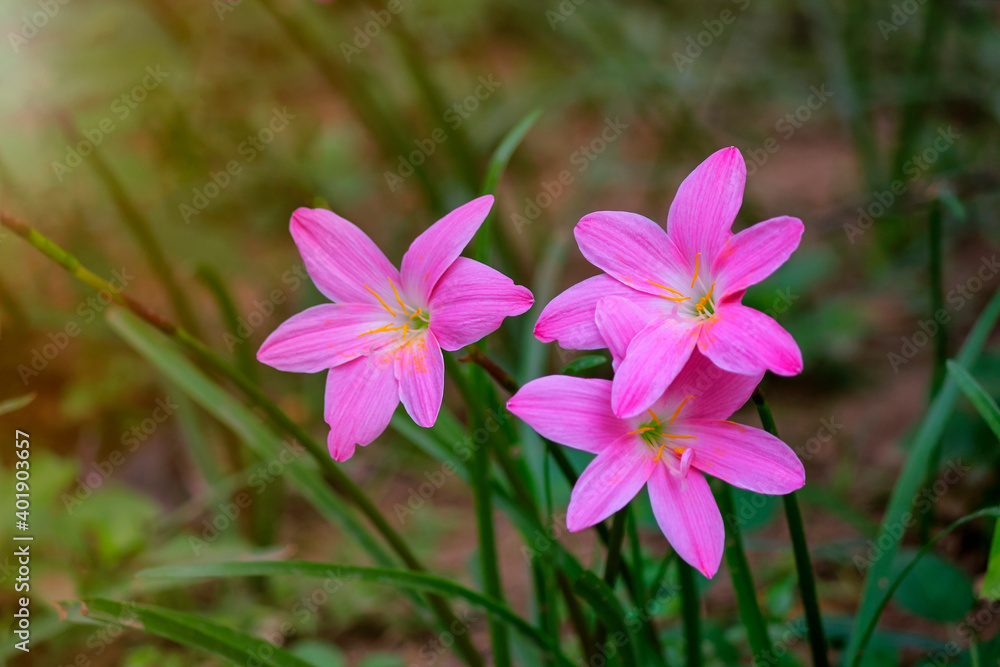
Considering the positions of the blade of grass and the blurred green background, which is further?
the blurred green background

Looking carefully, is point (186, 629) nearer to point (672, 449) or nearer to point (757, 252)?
point (672, 449)

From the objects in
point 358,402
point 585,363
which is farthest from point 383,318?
point 585,363

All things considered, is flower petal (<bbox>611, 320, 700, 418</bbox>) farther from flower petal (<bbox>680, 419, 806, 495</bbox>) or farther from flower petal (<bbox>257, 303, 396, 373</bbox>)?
flower petal (<bbox>257, 303, 396, 373</bbox>)

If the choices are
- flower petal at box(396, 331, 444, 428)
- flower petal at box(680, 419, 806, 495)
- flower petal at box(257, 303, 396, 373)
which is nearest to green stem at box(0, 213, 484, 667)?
flower petal at box(257, 303, 396, 373)

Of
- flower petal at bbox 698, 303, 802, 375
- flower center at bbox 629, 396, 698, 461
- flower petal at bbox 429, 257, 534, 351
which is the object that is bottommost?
flower center at bbox 629, 396, 698, 461

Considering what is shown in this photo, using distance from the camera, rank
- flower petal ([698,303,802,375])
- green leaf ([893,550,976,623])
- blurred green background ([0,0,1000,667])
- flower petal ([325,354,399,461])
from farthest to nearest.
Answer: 1. blurred green background ([0,0,1000,667])
2. green leaf ([893,550,976,623])
3. flower petal ([325,354,399,461])
4. flower petal ([698,303,802,375])

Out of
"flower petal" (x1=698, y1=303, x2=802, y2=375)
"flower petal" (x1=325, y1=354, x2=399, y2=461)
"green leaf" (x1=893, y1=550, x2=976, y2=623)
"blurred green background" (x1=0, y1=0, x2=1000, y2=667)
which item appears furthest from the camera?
"blurred green background" (x1=0, y1=0, x2=1000, y2=667)

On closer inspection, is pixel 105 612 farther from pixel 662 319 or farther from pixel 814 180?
pixel 814 180

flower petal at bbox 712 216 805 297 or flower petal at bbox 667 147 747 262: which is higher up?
flower petal at bbox 667 147 747 262
